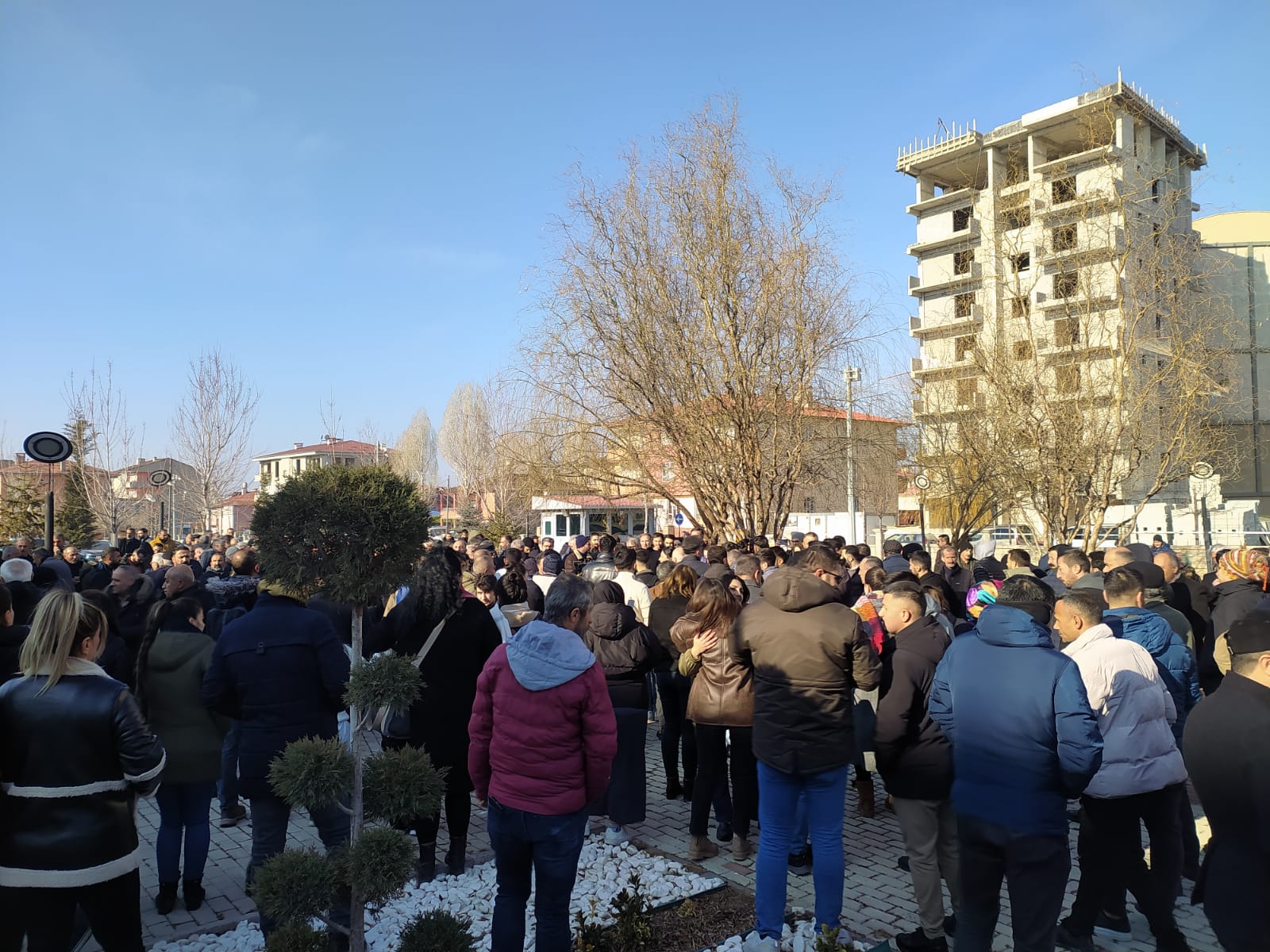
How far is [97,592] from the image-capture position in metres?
5.59

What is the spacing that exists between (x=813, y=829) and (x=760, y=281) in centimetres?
1407

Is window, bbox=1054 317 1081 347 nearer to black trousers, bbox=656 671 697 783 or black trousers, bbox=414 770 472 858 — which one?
black trousers, bbox=656 671 697 783

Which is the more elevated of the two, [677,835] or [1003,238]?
[1003,238]

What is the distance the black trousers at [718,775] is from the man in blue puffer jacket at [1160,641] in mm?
2464

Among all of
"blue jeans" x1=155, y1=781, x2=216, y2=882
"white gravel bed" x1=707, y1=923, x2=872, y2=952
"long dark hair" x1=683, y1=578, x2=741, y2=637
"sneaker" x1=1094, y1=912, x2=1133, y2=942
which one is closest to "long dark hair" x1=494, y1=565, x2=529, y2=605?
"long dark hair" x1=683, y1=578, x2=741, y2=637

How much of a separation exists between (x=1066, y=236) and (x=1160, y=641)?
56.0ft

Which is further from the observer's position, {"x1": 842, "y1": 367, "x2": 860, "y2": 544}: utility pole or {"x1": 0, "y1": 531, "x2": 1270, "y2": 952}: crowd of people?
{"x1": 842, "y1": 367, "x2": 860, "y2": 544}: utility pole

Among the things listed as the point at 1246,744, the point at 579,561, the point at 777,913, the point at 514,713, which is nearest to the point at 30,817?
the point at 514,713

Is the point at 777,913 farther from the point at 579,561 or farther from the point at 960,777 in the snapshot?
the point at 579,561

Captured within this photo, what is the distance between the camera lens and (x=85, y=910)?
10.6 ft

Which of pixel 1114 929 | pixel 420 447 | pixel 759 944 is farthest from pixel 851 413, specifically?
pixel 420 447

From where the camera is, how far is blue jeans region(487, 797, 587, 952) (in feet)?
11.7

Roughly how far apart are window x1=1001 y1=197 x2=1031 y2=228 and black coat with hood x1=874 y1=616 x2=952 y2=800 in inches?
726

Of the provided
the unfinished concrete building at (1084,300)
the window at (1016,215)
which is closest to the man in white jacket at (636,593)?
the unfinished concrete building at (1084,300)
